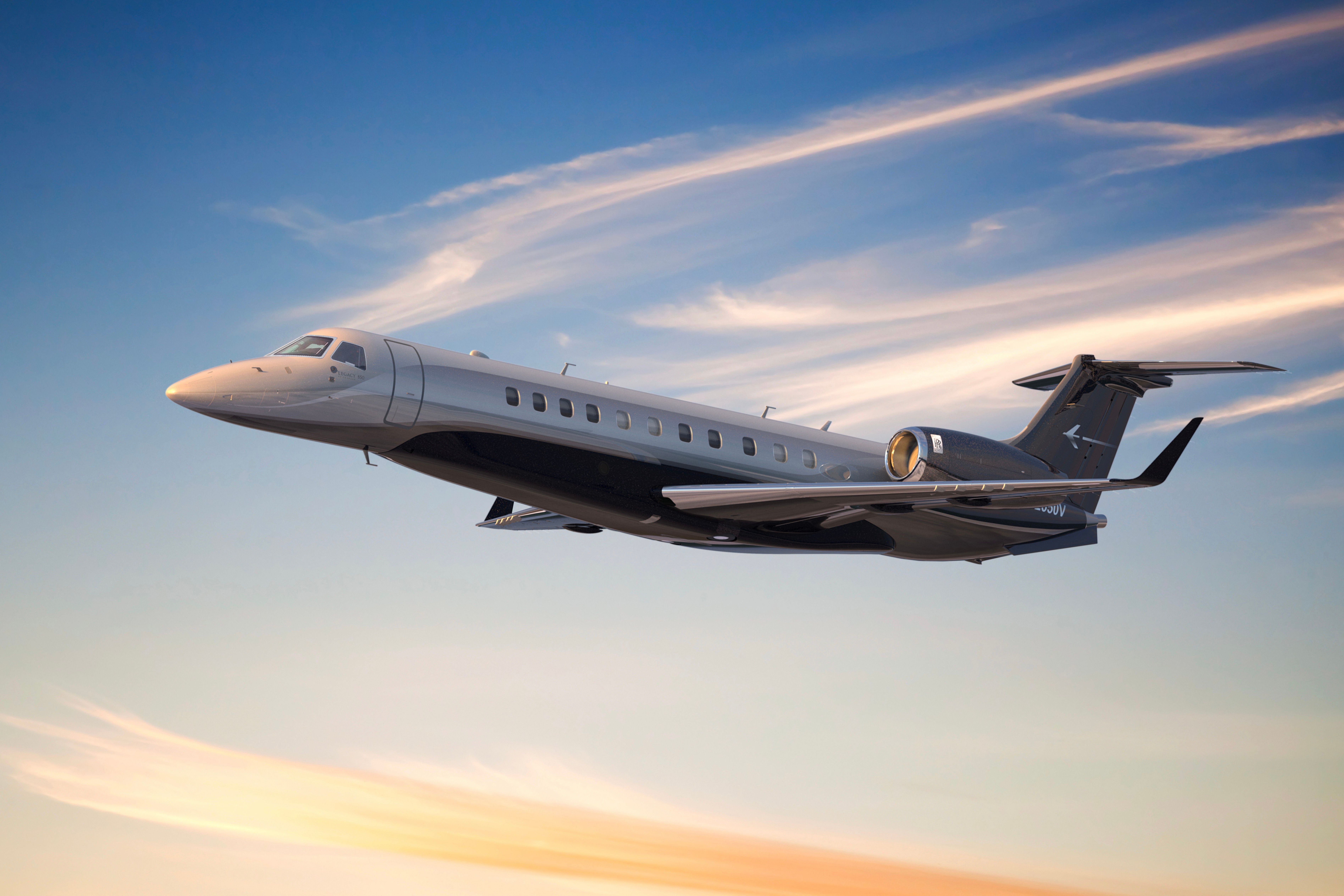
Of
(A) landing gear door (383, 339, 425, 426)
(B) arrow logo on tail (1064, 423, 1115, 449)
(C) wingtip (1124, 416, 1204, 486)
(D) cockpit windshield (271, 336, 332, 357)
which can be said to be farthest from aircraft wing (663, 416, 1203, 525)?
Result: (D) cockpit windshield (271, 336, 332, 357)

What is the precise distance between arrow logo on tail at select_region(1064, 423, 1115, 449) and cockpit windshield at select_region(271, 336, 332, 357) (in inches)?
832

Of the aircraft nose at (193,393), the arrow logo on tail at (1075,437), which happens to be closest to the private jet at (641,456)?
the aircraft nose at (193,393)

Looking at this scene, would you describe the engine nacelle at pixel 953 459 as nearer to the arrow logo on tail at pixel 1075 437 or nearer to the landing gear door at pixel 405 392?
the arrow logo on tail at pixel 1075 437

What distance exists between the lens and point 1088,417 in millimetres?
32094

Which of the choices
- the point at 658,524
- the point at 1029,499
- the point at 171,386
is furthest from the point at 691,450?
the point at 171,386

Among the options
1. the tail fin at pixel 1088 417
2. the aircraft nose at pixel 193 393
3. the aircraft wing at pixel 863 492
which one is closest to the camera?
the aircraft nose at pixel 193 393

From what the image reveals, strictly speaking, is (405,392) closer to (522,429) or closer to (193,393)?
(522,429)

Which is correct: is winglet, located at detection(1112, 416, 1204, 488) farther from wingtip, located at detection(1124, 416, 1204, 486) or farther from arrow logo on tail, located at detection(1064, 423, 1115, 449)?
arrow logo on tail, located at detection(1064, 423, 1115, 449)

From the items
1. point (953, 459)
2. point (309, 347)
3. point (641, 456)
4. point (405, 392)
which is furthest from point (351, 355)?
point (953, 459)

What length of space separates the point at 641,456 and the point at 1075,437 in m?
15.1

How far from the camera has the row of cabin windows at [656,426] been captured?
74.3 ft

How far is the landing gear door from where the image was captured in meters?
21.7

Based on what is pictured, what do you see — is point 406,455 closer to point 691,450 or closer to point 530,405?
point 530,405

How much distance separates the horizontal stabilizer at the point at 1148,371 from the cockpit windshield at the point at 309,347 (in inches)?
855
